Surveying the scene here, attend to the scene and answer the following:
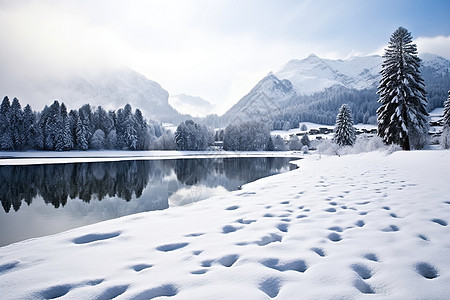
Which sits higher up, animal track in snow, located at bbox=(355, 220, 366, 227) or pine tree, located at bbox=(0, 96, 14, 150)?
pine tree, located at bbox=(0, 96, 14, 150)

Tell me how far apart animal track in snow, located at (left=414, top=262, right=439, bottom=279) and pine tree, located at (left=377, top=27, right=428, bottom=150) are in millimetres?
25018

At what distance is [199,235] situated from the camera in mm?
4367

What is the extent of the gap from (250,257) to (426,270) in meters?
2.05

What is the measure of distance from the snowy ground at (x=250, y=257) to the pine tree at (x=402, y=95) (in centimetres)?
2207

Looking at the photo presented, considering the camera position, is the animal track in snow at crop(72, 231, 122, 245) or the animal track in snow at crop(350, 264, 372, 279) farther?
the animal track in snow at crop(72, 231, 122, 245)

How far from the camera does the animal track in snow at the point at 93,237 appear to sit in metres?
4.31

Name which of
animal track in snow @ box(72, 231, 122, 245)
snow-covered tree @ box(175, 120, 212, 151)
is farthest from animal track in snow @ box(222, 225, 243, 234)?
snow-covered tree @ box(175, 120, 212, 151)

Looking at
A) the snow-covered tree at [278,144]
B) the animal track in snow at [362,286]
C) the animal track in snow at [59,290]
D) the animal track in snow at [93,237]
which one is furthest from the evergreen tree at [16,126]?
the snow-covered tree at [278,144]

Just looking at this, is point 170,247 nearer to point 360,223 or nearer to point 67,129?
point 360,223

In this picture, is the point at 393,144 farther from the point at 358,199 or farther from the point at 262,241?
the point at 262,241

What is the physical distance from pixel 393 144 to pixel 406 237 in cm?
2473

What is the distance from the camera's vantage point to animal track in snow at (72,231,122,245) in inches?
170

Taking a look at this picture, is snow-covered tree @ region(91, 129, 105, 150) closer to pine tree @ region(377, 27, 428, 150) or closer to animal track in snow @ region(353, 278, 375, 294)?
pine tree @ region(377, 27, 428, 150)

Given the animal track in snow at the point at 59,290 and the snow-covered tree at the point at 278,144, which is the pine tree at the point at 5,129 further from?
the snow-covered tree at the point at 278,144
